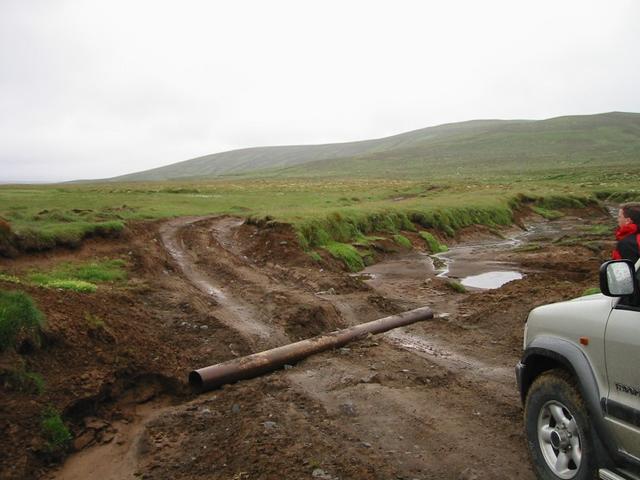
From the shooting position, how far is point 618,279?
4281 millimetres

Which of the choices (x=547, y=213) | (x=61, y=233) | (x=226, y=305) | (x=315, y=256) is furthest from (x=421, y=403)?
(x=547, y=213)

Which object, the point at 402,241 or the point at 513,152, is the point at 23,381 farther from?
the point at 513,152

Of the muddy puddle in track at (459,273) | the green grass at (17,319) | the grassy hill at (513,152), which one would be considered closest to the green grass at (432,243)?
the muddy puddle in track at (459,273)

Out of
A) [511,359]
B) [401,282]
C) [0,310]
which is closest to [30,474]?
[0,310]

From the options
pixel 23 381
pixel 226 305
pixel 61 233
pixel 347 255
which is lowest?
pixel 347 255

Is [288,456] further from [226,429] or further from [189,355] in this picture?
[189,355]

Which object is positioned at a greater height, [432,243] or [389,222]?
[389,222]

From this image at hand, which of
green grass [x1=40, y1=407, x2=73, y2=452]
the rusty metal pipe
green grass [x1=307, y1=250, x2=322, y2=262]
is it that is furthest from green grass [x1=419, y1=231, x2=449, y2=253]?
green grass [x1=40, y1=407, x2=73, y2=452]

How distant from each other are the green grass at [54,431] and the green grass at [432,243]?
21.3 metres

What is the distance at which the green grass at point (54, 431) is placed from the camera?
22.0 ft

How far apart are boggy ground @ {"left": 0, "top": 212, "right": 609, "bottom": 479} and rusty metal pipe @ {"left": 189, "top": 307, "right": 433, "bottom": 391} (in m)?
0.21

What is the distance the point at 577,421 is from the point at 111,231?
58.0 ft

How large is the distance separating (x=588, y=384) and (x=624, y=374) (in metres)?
0.40

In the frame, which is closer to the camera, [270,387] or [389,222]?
[270,387]
